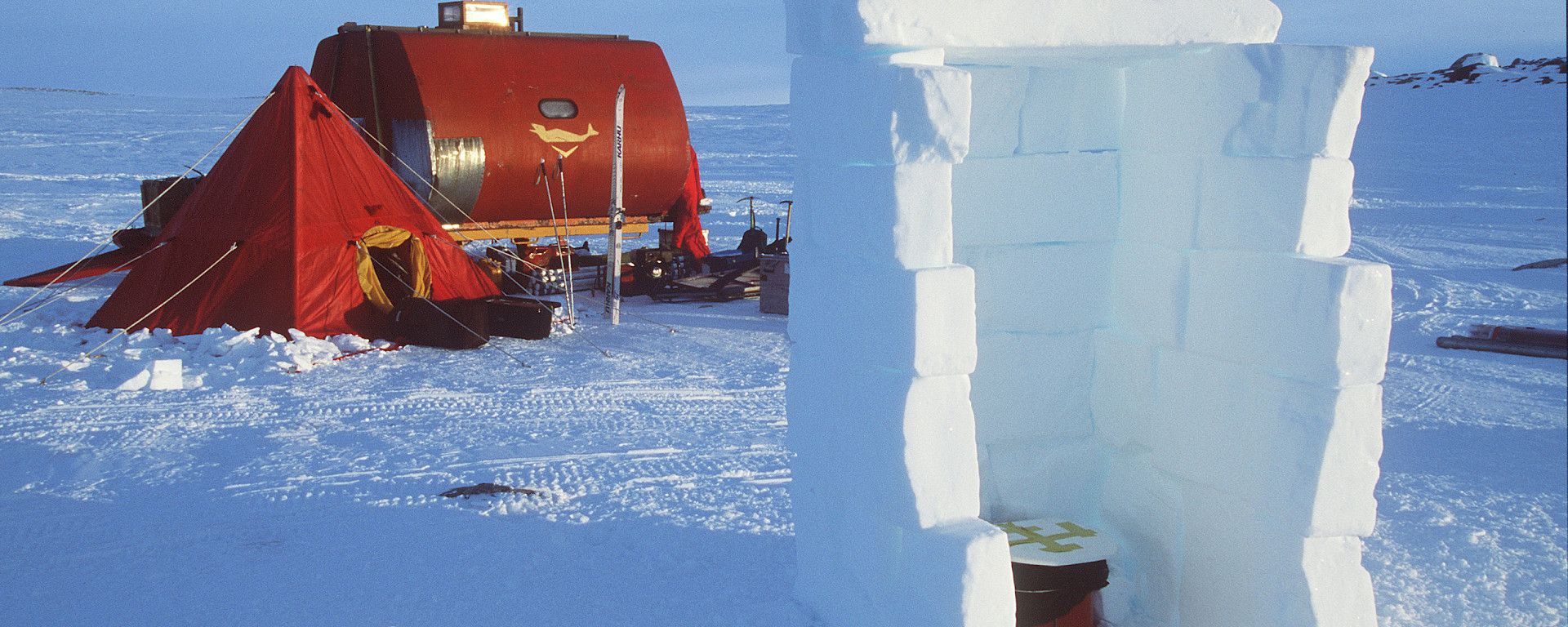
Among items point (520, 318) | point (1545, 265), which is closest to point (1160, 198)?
point (520, 318)

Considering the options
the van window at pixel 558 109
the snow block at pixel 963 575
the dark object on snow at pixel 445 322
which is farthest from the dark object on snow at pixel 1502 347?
the van window at pixel 558 109

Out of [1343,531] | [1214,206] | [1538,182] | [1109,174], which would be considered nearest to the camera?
[1343,531]

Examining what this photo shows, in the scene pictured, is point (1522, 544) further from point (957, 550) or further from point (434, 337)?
point (434, 337)

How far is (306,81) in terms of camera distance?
8531mm

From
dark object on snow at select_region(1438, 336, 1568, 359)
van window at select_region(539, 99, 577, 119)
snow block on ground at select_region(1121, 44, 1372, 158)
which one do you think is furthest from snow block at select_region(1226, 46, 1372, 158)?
van window at select_region(539, 99, 577, 119)

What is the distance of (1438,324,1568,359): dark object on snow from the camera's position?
742cm

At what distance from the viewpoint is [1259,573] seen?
2.99m

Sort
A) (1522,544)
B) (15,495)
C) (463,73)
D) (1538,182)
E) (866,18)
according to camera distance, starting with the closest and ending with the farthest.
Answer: (866,18) → (1522,544) → (15,495) → (463,73) → (1538,182)

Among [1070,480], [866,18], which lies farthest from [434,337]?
[866,18]

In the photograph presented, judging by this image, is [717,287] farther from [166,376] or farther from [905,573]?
[905,573]

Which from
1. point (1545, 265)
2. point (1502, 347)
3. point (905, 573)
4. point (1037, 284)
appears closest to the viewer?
point (905, 573)

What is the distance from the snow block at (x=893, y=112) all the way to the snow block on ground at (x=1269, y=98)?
0.89 meters

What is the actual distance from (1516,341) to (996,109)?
6512mm

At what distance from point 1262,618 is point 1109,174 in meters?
1.45
